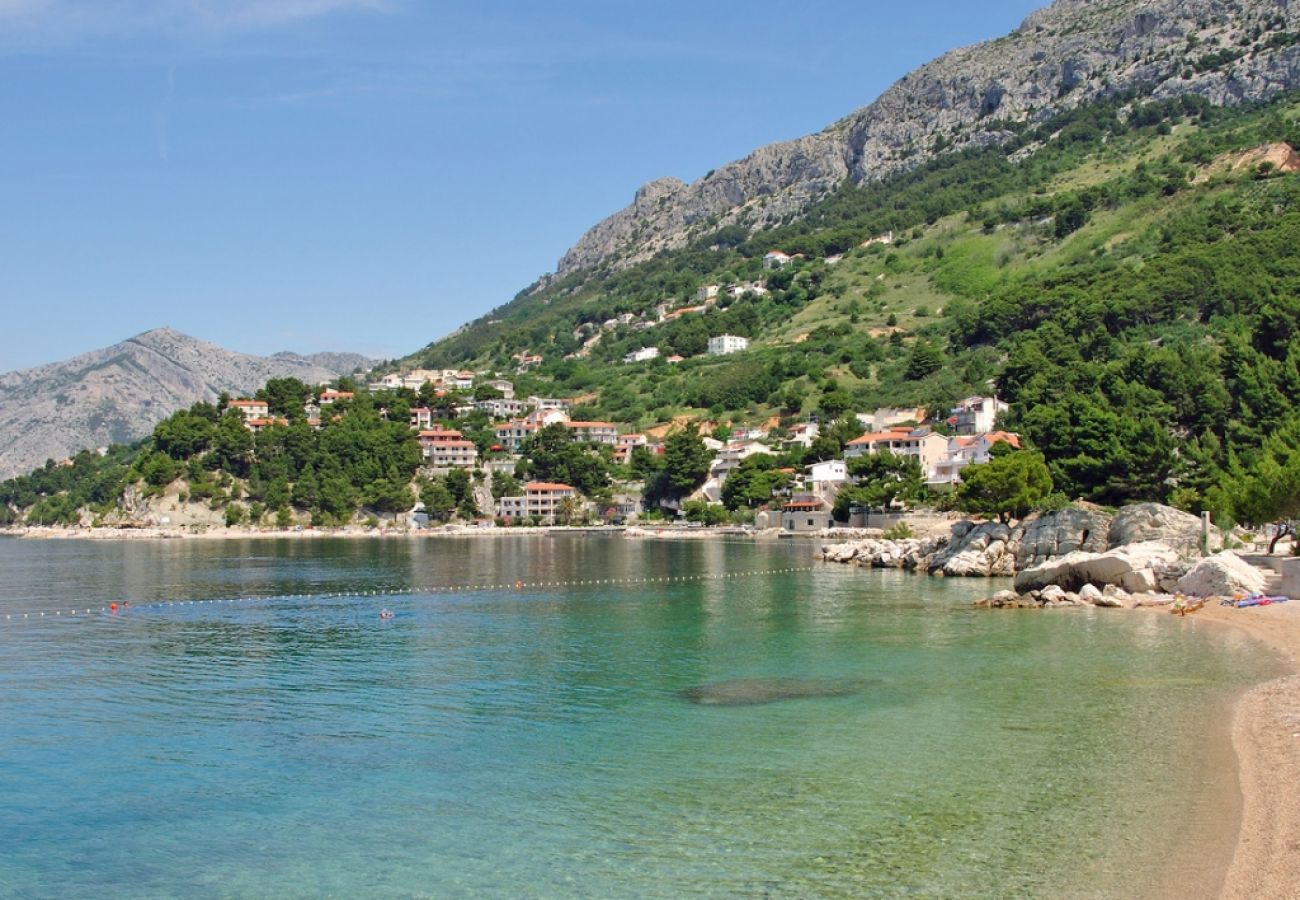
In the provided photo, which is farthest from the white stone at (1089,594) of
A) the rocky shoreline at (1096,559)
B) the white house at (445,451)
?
the white house at (445,451)

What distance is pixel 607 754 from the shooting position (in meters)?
16.3

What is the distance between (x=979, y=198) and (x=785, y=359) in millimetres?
42491

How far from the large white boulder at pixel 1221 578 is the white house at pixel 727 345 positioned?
113 metres

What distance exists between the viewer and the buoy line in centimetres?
3709

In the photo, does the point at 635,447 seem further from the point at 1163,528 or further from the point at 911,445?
the point at 1163,528

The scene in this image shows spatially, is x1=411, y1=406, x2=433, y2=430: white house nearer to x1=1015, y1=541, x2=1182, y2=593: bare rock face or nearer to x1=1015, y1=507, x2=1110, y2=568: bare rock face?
x1=1015, y1=507, x2=1110, y2=568: bare rock face

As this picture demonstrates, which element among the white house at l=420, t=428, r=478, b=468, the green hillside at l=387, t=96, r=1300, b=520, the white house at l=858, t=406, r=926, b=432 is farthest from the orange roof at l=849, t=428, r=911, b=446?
the white house at l=420, t=428, r=478, b=468

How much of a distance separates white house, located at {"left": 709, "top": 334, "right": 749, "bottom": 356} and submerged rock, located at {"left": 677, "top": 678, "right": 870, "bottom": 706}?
4889 inches

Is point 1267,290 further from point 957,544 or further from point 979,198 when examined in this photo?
point 979,198

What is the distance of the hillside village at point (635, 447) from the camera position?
283 feet

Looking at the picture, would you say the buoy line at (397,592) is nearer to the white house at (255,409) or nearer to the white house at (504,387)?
the white house at (255,409)

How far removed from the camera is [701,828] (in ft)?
41.9

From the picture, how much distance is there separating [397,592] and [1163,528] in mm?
28168

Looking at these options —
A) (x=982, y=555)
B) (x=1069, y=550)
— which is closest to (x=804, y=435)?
(x=982, y=555)
